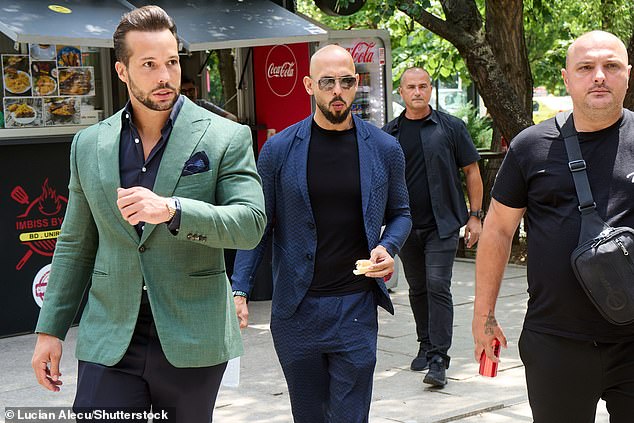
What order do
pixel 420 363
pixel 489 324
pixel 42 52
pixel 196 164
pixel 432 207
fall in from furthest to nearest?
1. pixel 42 52
2. pixel 420 363
3. pixel 432 207
4. pixel 489 324
5. pixel 196 164

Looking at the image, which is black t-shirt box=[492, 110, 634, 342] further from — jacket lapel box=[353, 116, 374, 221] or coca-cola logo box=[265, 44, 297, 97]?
coca-cola logo box=[265, 44, 297, 97]

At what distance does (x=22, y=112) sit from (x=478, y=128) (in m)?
11.6

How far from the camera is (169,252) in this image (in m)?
3.49

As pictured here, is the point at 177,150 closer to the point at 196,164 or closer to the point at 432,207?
the point at 196,164


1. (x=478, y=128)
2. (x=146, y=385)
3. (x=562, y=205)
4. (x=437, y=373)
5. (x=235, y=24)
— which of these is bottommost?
(x=437, y=373)

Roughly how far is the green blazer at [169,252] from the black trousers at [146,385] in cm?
5

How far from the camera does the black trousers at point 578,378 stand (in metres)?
3.80

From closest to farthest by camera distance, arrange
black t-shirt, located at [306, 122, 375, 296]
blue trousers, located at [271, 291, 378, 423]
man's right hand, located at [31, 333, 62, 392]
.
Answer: man's right hand, located at [31, 333, 62, 392], blue trousers, located at [271, 291, 378, 423], black t-shirt, located at [306, 122, 375, 296]

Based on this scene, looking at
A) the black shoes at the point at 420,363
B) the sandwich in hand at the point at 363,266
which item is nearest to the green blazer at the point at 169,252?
Answer: the sandwich in hand at the point at 363,266

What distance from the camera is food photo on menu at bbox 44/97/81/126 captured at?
29.5 feet

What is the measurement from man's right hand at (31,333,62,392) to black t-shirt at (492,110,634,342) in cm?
166

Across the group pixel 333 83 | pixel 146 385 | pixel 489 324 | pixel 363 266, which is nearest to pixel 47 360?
pixel 146 385

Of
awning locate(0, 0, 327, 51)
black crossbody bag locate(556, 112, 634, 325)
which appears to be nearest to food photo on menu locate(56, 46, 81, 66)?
awning locate(0, 0, 327, 51)

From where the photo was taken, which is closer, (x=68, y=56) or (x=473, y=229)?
(x=473, y=229)
